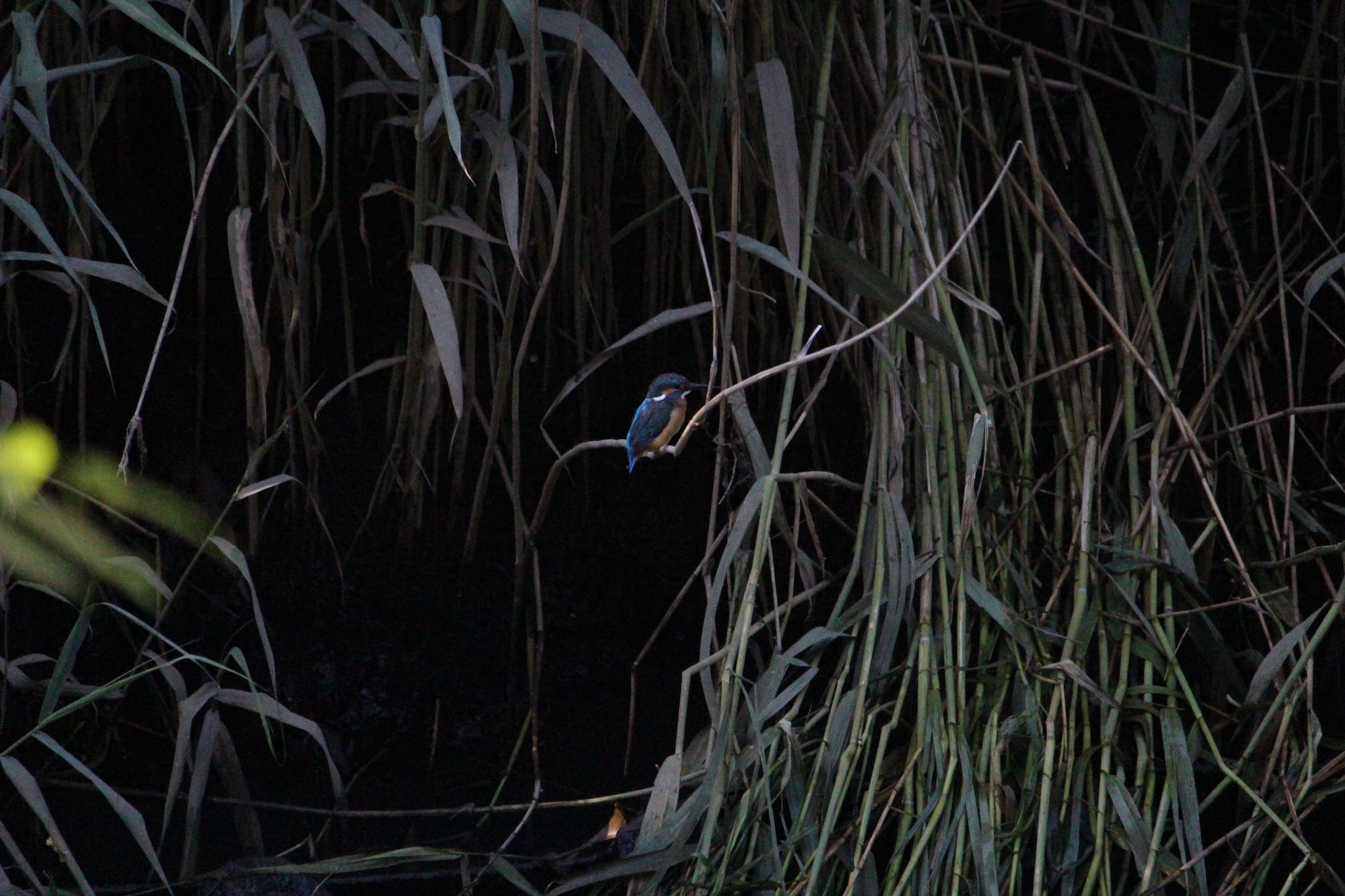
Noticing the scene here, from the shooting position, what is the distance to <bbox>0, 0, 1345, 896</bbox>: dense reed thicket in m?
1.24

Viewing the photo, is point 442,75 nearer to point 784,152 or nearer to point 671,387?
point 784,152

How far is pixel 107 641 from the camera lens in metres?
1.72

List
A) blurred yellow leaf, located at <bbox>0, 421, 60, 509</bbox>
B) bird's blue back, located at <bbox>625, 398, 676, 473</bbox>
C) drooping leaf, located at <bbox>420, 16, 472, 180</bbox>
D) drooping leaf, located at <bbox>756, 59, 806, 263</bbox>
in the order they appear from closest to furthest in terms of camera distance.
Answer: drooping leaf, located at <bbox>420, 16, 472, 180</bbox>, drooping leaf, located at <bbox>756, 59, 806, 263</bbox>, blurred yellow leaf, located at <bbox>0, 421, 60, 509</bbox>, bird's blue back, located at <bbox>625, 398, 676, 473</bbox>

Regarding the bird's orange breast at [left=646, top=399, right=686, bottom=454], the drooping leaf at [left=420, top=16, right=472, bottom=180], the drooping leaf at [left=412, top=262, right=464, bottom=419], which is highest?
the drooping leaf at [left=420, top=16, right=472, bottom=180]

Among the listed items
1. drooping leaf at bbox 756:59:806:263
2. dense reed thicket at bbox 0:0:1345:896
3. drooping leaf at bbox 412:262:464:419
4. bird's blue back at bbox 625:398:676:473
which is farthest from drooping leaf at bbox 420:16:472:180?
bird's blue back at bbox 625:398:676:473

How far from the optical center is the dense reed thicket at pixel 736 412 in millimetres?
1241

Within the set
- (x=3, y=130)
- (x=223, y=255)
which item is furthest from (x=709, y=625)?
(x=223, y=255)

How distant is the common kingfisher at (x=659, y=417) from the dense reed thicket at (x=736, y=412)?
0.07 m

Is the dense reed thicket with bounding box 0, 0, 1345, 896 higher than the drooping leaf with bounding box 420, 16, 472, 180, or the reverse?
the drooping leaf with bounding box 420, 16, 472, 180

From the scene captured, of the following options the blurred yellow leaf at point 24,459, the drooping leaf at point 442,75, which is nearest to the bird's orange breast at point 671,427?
the drooping leaf at point 442,75

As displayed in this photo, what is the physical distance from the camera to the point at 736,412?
1.30 m

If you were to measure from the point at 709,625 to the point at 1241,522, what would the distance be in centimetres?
79

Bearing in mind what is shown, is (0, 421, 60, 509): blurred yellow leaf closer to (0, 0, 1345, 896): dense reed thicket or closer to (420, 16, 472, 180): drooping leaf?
(0, 0, 1345, 896): dense reed thicket

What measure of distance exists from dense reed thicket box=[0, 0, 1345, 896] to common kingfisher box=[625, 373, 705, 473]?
66mm
